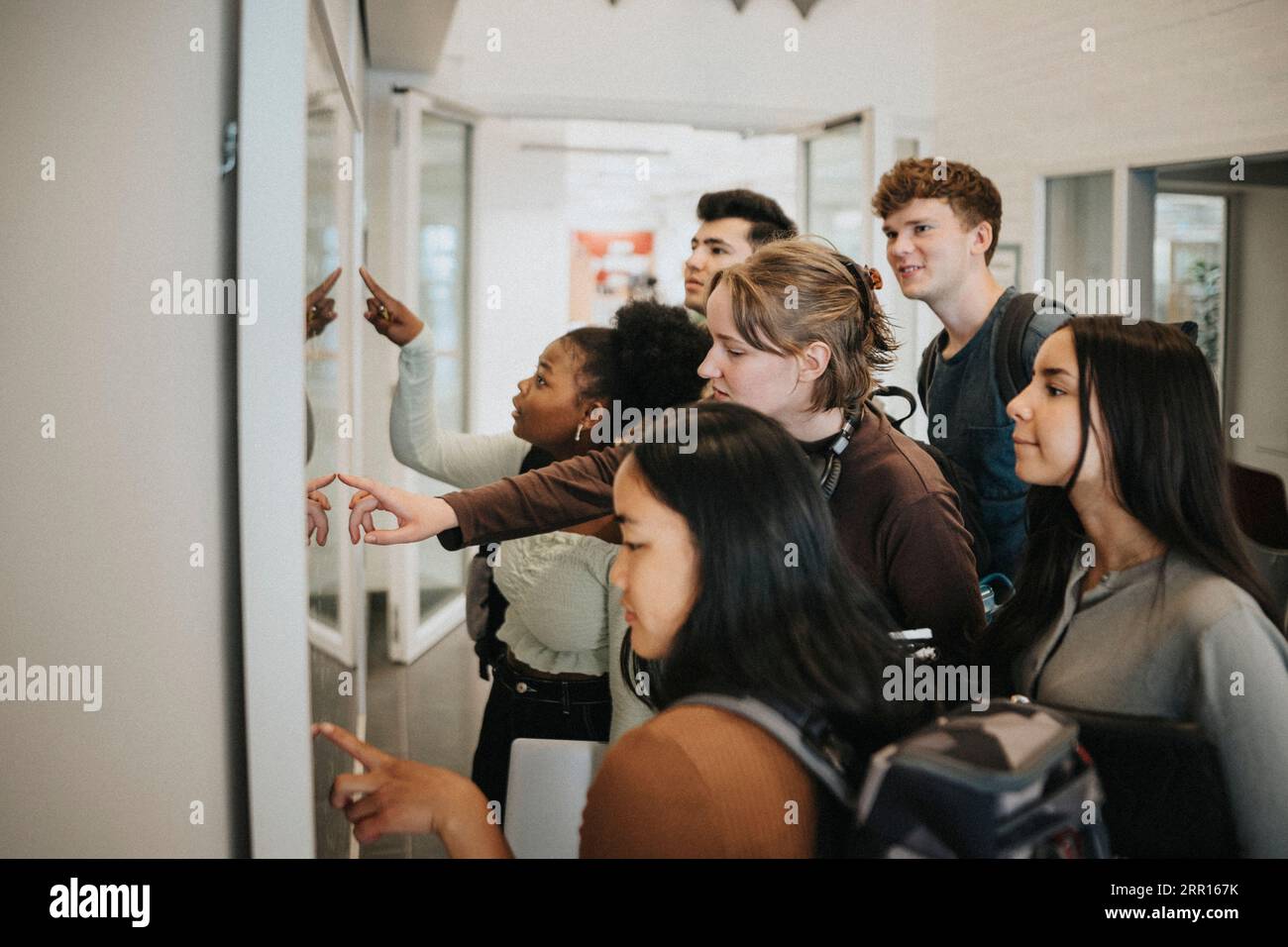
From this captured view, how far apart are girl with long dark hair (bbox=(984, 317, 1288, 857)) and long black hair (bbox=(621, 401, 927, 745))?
1.02 ft

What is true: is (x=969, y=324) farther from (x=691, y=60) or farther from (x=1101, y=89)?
(x=691, y=60)

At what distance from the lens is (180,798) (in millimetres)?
1210

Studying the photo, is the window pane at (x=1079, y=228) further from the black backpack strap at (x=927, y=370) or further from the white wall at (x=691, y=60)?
the white wall at (x=691, y=60)

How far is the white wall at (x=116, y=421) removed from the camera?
1109 mm

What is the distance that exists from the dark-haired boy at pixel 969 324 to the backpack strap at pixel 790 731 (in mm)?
944

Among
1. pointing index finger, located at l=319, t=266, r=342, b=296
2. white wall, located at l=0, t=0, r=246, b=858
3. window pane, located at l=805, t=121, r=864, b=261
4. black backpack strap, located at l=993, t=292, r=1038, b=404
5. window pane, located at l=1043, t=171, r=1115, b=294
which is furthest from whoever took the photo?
window pane, located at l=805, t=121, r=864, b=261

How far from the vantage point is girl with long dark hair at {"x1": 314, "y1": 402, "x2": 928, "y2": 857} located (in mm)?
1187

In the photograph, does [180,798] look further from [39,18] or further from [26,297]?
[39,18]

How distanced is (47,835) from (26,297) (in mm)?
604

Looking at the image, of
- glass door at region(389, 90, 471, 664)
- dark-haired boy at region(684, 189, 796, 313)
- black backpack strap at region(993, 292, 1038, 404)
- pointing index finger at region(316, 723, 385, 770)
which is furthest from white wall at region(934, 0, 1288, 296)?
pointing index finger at region(316, 723, 385, 770)

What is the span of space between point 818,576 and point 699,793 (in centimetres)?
32

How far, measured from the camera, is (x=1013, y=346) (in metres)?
2.02

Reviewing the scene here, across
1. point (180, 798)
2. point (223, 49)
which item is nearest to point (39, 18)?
point (223, 49)

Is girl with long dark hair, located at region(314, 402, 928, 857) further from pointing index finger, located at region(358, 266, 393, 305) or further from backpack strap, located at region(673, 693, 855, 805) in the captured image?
pointing index finger, located at region(358, 266, 393, 305)
